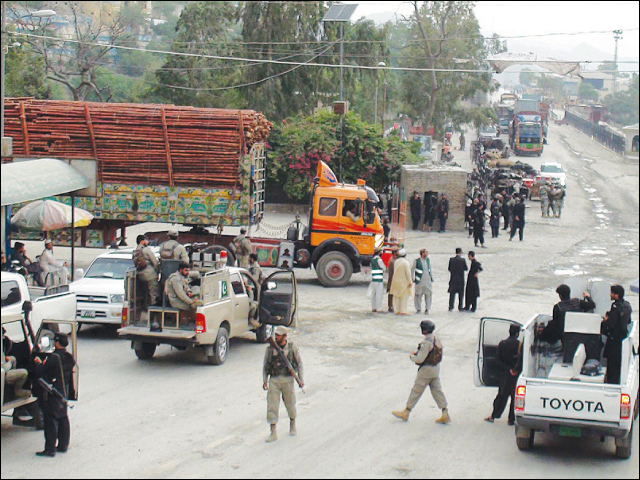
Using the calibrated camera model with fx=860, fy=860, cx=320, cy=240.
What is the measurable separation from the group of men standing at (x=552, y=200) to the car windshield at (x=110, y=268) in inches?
863

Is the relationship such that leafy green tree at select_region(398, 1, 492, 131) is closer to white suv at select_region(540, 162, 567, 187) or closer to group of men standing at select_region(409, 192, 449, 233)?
white suv at select_region(540, 162, 567, 187)

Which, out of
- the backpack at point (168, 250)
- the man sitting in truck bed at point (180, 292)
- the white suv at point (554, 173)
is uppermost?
the white suv at point (554, 173)

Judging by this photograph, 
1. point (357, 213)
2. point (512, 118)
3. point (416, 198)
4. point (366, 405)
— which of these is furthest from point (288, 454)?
point (512, 118)

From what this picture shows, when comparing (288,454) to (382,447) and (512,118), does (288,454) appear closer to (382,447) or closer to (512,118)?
(382,447)

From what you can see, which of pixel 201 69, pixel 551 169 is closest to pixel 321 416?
pixel 551 169

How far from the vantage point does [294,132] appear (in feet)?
118

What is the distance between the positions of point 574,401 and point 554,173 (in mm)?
33947

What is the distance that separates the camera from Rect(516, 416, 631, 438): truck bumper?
916 cm

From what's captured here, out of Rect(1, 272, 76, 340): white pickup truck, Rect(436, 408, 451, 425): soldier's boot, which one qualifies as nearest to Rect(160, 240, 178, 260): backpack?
Rect(1, 272, 76, 340): white pickup truck

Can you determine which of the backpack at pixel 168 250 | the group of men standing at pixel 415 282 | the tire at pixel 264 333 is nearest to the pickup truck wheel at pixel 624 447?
the tire at pixel 264 333

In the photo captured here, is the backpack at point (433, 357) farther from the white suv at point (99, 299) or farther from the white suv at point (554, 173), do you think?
the white suv at point (554, 173)

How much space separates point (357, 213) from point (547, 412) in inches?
488

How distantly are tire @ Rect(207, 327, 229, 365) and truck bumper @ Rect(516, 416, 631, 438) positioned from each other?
226 inches

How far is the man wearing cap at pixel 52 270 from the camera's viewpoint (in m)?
16.8
